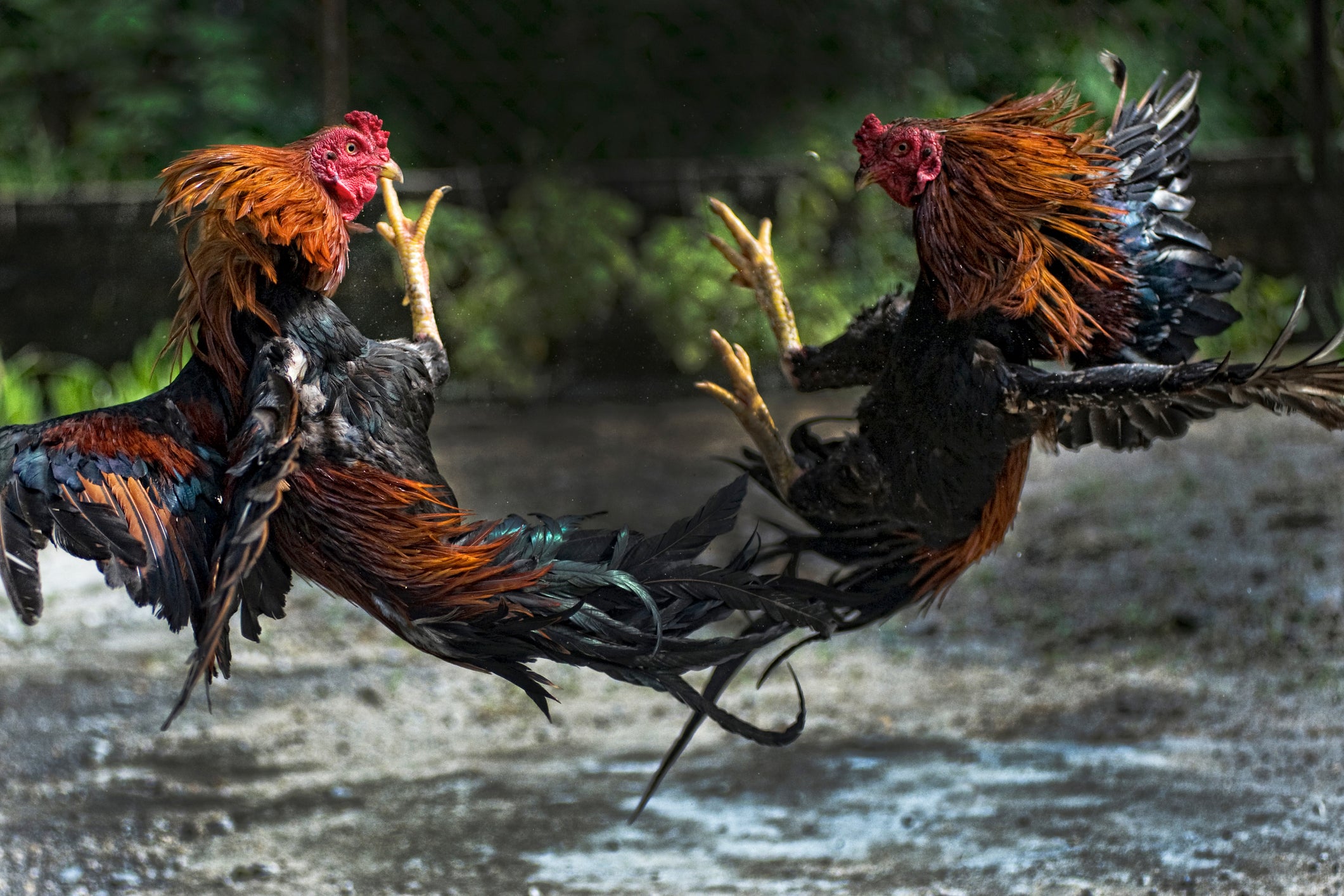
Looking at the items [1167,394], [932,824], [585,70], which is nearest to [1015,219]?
[1167,394]

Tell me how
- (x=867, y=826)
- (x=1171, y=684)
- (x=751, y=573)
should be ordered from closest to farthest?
(x=751, y=573), (x=867, y=826), (x=1171, y=684)

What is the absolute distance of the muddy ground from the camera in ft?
11.5

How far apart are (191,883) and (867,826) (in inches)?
71.0

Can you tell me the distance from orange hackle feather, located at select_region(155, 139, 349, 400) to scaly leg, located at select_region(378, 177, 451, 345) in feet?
0.93

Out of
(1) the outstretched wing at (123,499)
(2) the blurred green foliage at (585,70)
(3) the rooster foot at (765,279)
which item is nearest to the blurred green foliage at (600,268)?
(2) the blurred green foliage at (585,70)

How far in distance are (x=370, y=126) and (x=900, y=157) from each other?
99 cm

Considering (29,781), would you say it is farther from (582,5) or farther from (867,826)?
(582,5)

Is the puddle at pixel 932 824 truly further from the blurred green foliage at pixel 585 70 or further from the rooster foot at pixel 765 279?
→ the blurred green foliage at pixel 585 70

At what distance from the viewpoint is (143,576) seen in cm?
221

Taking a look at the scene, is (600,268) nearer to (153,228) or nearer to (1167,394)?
(153,228)

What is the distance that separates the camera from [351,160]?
2.33m

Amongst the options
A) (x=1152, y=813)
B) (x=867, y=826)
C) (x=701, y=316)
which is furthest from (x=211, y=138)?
(x=1152, y=813)

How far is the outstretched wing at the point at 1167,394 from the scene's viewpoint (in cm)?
222

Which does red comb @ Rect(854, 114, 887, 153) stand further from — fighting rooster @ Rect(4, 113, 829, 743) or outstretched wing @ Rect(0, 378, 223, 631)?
outstretched wing @ Rect(0, 378, 223, 631)
